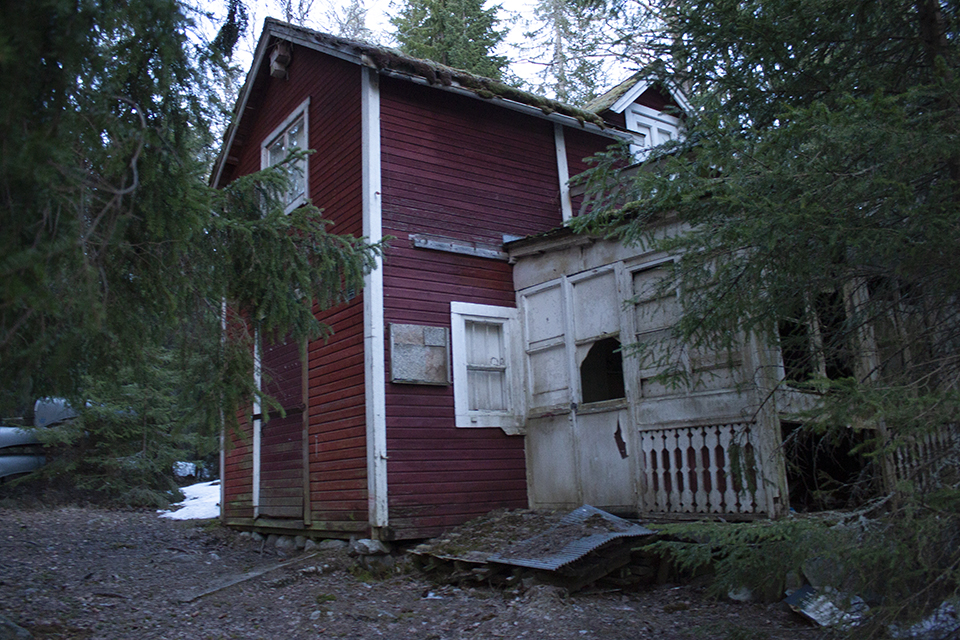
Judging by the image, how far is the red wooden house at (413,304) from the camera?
911cm

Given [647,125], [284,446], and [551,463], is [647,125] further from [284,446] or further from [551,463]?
[284,446]

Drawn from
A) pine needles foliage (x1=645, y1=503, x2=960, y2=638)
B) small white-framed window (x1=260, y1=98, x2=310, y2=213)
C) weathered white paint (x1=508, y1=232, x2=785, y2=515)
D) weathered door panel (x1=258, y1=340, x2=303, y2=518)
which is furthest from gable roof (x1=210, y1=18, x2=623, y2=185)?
pine needles foliage (x1=645, y1=503, x2=960, y2=638)

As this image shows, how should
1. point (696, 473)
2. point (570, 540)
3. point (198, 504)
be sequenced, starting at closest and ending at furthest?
point (570, 540) < point (696, 473) < point (198, 504)

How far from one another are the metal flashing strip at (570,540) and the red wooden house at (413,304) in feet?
5.37

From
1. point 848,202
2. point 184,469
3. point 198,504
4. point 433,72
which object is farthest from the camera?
point 184,469

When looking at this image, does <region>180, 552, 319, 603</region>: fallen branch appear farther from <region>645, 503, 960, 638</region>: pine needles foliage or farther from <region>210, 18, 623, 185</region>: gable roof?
<region>210, 18, 623, 185</region>: gable roof

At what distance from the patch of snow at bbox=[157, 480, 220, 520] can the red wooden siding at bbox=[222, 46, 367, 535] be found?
3.28 meters

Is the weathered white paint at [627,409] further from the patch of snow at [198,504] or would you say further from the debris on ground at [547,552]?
the patch of snow at [198,504]

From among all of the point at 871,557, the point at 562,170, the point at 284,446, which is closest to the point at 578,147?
the point at 562,170

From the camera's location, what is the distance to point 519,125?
1120 centimetres

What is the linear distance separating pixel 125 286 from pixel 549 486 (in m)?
6.19

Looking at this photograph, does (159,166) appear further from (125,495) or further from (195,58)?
(125,495)

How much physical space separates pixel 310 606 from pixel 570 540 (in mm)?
2661

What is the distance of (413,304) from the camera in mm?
9508
